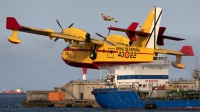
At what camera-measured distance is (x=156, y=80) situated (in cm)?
7269

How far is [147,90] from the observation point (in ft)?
224

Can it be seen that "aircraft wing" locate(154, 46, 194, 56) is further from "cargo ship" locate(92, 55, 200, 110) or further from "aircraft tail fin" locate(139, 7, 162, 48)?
"aircraft tail fin" locate(139, 7, 162, 48)

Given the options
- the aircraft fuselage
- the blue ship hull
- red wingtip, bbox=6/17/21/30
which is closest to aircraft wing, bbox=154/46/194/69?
the blue ship hull

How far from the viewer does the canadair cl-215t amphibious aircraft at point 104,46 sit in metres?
55.4

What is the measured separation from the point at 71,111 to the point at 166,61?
14657 mm

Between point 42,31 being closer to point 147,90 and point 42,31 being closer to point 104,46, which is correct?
point 104,46

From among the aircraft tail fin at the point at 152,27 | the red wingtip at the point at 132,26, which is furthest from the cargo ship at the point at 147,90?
the aircraft tail fin at the point at 152,27

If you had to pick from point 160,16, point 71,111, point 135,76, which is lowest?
A: point 71,111

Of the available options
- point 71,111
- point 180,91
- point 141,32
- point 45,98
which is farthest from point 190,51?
point 45,98

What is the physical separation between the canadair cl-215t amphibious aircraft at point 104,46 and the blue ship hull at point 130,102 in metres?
7.20

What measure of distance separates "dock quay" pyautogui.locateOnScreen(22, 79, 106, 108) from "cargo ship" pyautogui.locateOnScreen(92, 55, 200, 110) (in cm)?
831

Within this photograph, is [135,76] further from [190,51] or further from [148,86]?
[190,51]

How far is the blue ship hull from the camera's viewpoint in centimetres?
6322

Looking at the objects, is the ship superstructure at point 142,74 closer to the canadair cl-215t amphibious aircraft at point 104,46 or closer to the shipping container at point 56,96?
the canadair cl-215t amphibious aircraft at point 104,46
